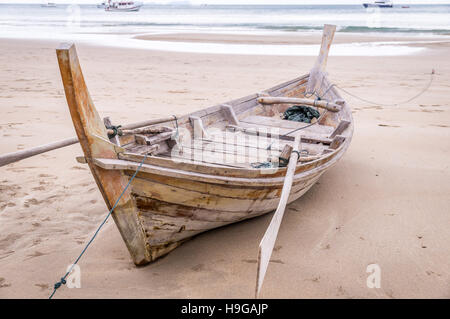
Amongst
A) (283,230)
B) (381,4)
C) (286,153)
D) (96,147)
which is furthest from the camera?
(381,4)

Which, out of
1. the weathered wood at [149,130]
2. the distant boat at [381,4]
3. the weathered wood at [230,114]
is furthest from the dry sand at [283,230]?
the distant boat at [381,4]

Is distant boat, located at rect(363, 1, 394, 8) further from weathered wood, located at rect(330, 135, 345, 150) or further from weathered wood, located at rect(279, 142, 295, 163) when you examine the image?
weathered wood, located at rect(279, 142, 295, 163)

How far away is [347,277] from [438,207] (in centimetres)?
175

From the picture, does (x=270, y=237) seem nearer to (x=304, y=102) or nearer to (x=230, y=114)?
(x=230, y=114)

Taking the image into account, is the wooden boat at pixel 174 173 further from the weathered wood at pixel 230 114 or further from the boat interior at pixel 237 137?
the weathered wood at pixel 230 114

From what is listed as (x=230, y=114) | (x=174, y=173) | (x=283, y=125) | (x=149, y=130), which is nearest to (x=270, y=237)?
(x=174, y=173)

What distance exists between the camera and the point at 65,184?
14.2ft

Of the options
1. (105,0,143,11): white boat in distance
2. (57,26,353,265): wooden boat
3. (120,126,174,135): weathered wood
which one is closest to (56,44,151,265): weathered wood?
(57,26,353,265): wooden boat

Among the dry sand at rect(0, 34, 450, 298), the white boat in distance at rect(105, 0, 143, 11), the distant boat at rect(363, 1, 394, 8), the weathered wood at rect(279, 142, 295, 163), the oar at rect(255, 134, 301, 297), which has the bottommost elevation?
the dry sand at rect(0, 34, 450, 298)

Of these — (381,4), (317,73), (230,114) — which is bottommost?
(230,114)

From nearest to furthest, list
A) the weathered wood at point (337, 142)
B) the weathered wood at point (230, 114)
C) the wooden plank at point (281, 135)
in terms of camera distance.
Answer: the weathered wood at point (337, 142), the wooden plank at point (281, 135), the weathered wood at point (230, 114)

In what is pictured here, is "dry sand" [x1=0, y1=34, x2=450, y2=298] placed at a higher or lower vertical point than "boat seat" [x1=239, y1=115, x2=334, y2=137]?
lower

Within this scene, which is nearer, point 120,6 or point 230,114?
point 230,114

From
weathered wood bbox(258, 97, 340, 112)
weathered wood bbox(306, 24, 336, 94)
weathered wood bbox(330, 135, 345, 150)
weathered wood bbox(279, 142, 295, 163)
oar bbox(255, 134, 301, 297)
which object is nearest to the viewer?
oar bbox(255, 134, 301, 297)
